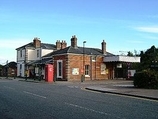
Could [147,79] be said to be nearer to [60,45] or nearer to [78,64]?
[78,64]

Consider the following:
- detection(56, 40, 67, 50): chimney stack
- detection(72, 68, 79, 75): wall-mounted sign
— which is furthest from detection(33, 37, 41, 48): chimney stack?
detection(72, 68, 79, 75): wall-mounted sign

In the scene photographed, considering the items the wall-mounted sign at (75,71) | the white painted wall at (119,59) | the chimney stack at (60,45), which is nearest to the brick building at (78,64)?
the wall-mounted sign at (75,71)

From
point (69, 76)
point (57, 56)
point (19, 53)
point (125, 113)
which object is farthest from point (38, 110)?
point (19, 53)

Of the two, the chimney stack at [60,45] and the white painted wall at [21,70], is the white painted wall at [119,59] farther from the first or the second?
the white painted wall at [21,70]

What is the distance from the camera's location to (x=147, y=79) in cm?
2444

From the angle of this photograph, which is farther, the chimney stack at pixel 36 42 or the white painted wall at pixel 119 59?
the chimney stack at pixel 36 42

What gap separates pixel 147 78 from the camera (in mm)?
24422

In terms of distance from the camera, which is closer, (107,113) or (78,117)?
(78,117)

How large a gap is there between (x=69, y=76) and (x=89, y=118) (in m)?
32.2

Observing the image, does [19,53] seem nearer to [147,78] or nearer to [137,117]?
[147,78]

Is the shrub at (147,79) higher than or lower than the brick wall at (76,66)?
lower

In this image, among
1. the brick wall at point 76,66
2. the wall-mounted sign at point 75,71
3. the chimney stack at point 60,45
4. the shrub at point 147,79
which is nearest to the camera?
the shrub at point 147,79

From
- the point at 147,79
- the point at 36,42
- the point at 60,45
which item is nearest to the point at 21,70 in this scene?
the point at 36,42

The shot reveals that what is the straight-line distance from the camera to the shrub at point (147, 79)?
2405 cm
